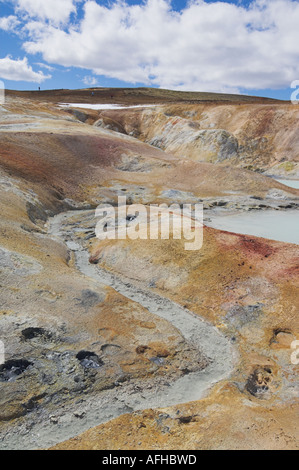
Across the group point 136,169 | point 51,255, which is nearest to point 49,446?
point 51,255

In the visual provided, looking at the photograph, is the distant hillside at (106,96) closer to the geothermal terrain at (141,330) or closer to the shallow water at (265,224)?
the shallow water at (265,224)

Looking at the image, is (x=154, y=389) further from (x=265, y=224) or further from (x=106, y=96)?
(x=106, y=96)

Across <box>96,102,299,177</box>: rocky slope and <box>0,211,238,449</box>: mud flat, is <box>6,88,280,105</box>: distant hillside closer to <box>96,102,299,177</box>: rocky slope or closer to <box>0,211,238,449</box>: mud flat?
<box>96,102,299,177</box>: rocky slope

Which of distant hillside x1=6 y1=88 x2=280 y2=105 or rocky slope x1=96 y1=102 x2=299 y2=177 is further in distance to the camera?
distant hillside x1=6 y1=88 x2=280 y2=105

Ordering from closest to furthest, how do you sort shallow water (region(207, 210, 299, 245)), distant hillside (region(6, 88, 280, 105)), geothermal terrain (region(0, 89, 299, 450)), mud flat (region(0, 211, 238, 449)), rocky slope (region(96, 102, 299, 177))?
mud flat (region(0, 211, 238, 449))
geothermal terrain (region(0, 89, 299, 450))
shallow water (region(207, 210, 299, 245))
rocky slope (region(96, 102, 299, 177))
distant hillside (region(6, 88, 280, 105))

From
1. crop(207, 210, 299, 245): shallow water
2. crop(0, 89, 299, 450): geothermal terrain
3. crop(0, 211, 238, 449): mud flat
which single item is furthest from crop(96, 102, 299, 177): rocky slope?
crop(0, 211, 238, 449): mud flat

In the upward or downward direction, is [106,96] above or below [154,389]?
above

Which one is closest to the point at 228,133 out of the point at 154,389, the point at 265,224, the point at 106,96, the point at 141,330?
the point at 265,224

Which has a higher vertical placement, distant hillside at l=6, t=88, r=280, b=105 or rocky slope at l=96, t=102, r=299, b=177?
distant hillside at l=6, t=88, r=280, b=105
